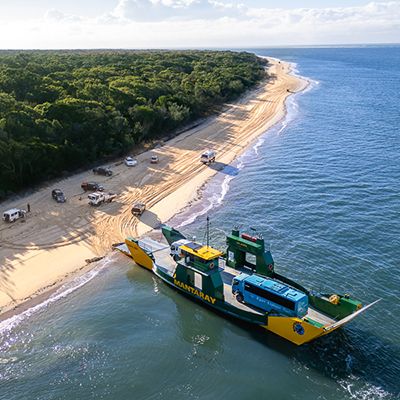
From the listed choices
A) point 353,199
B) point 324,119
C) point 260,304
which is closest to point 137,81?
point 324,119

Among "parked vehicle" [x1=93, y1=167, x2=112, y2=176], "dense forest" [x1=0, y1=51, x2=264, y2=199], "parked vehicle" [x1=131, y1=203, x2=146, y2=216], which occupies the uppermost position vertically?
"dense forest" [x1=0, y1=51, x2=264, y2=199]

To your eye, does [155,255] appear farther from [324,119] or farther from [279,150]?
[324,119]

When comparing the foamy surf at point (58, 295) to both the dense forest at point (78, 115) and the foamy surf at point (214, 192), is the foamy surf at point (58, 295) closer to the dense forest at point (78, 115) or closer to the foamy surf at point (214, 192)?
the foamy surf at point (214, 192)

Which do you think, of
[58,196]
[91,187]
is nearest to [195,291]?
[58,196]

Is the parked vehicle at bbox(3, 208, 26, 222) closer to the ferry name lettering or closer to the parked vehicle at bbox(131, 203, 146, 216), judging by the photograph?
the parked vehicle at bbox(131, 203, 146, 216)

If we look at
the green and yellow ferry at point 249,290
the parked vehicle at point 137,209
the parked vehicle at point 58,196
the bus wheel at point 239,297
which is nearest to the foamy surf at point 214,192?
the parked vehicle at point 137,209

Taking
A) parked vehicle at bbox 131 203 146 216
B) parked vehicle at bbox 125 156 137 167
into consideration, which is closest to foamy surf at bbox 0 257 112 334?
parked vehicle at bbox 131 203 146 216

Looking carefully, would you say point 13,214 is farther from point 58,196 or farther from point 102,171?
point 102,171
